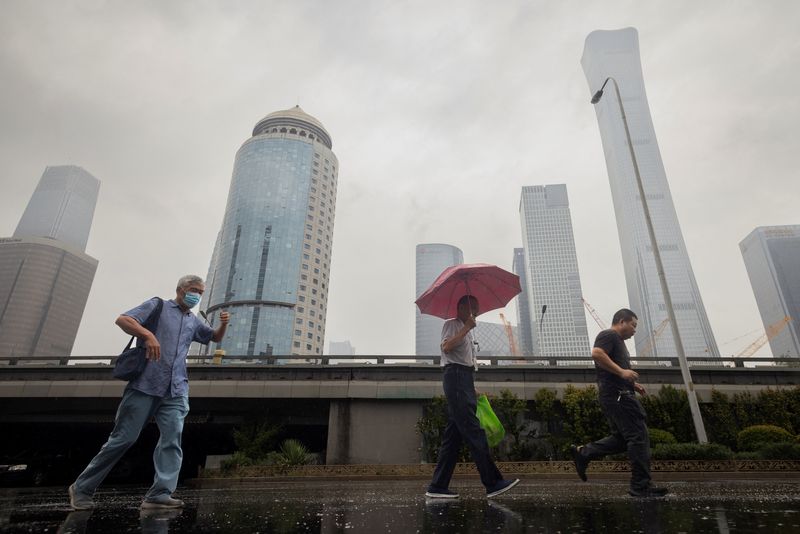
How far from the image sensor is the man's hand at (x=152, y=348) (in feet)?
13.1

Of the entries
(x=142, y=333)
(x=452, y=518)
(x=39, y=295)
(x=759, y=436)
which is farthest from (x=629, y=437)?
(x=39, y=295)

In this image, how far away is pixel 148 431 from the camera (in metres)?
20.6

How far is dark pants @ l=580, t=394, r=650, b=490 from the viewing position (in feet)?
15.5

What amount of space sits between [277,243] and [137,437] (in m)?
111

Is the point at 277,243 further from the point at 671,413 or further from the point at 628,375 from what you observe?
the point at 628,375

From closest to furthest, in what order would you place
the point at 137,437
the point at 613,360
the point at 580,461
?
the point at 137,437, the point at 613,360, the point at 580,461

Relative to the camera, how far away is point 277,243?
111 metres

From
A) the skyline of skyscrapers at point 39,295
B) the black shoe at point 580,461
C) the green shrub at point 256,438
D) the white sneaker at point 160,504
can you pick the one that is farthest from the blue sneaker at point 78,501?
the skyline of skyscrapers at point 39,295

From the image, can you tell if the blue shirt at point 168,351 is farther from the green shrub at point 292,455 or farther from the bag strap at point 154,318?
the green shrub at point 292,455

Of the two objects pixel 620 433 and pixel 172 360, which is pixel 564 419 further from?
pixel 172 360

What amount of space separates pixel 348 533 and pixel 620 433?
3816 mm

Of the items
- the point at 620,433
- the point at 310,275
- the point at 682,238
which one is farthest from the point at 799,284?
the point at 620,433

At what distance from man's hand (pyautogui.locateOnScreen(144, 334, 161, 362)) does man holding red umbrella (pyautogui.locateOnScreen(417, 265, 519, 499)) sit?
9.51 feet

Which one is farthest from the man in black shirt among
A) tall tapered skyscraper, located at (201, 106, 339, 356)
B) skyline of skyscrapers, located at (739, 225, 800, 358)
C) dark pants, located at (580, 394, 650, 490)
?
skyline of skyscrapers, located at (739, 225, 800, 358)
